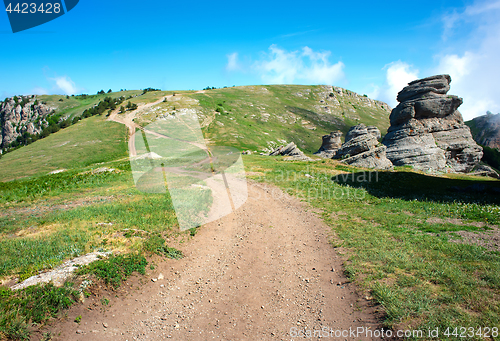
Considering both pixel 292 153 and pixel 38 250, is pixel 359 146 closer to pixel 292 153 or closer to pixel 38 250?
pixel 292 153

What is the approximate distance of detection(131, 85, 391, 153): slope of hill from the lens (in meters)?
87.4

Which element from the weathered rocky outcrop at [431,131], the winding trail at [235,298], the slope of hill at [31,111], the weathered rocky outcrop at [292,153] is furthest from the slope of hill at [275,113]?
the winding trail at [235,298]

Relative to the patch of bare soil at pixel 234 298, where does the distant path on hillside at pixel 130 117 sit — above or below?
above

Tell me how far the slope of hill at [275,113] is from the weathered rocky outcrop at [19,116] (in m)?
70.7

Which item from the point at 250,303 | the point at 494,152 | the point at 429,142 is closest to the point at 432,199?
the point at 250,303

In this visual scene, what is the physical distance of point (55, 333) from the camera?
20.8ft

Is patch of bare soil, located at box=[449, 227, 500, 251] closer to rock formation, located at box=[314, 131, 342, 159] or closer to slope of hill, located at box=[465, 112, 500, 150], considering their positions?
rock formation, located at box=[314, 131, 342, 159]

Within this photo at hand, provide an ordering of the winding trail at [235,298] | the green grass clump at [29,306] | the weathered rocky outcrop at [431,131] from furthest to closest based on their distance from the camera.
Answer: the weathered rocky outcrop at [431,131] < the winding trail at [235,298] < the green grass clump at [29,306]

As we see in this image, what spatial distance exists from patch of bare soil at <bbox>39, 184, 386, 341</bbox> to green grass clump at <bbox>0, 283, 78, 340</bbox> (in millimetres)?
363

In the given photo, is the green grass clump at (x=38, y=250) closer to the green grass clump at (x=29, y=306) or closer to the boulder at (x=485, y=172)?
the green grass clump at (x=29, y=306)

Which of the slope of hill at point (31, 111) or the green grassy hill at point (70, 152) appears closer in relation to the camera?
the green grassy hill at point (70, 152)

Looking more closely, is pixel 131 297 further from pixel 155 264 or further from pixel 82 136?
pixel 82 136

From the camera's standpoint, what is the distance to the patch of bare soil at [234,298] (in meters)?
7.02

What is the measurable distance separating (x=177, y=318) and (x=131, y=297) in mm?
2050
